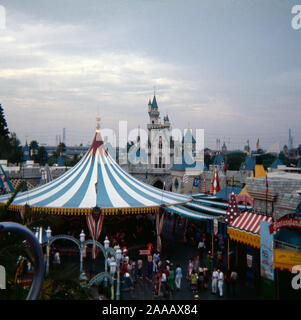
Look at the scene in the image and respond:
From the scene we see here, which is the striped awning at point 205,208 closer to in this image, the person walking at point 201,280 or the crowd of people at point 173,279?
the crowd of people at point 173,279

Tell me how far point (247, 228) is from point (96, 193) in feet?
17.4

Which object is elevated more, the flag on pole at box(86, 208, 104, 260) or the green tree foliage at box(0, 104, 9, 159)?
the green tree foliage at box(0, 104, 9, 159)

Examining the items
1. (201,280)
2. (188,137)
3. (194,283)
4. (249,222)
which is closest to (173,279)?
(194,283)

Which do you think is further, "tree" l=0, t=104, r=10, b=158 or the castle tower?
the castle tower

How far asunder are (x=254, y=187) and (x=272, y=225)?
71.8 inches

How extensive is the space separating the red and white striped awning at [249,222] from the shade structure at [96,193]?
3753 mm

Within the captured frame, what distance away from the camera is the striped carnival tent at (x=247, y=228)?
8648 mm

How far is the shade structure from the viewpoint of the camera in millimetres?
11969

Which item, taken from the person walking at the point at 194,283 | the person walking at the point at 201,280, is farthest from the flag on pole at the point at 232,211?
the person walking at the point at 194,283

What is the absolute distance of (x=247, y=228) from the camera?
9031 mm

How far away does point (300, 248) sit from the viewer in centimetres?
741

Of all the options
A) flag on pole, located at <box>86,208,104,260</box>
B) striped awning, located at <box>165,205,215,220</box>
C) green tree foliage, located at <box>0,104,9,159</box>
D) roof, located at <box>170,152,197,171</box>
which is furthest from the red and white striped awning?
green tree foliage, located at <box>0,104,9,159</box>

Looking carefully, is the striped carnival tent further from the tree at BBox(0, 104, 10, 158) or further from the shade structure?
the tree at BBox(0, 104, 10, 158)

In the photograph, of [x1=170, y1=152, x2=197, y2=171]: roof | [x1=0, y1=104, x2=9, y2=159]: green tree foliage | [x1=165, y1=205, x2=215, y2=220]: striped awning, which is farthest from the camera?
[x1=0, y1=104, x2=9, y2=159]: green tree foliage
